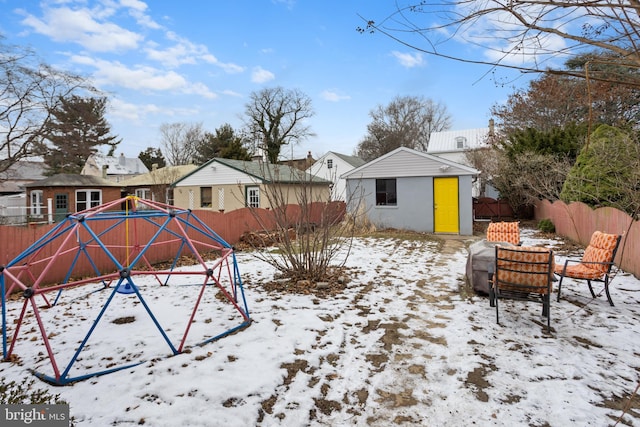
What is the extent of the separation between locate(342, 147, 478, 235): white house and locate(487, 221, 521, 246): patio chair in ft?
18.5

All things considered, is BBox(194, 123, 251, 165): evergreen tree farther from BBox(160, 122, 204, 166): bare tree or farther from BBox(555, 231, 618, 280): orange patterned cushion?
BBox(555, 231, 618, 280): orange patterned cushion

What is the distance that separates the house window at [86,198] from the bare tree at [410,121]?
2835 centimetres

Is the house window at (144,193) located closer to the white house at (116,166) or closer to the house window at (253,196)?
the white house at (116,166)

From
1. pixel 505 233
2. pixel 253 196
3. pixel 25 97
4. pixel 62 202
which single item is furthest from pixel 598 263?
pixel 62 202

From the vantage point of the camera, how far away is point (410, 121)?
40719mm

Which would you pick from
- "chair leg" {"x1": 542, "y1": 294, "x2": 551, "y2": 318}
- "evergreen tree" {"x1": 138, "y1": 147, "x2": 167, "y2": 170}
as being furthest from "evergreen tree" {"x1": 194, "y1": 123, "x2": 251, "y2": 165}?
"chair leg" {"x1": 542, "y1": 294, "x2": 551, "y2": 318}

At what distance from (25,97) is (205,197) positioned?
33.0ft

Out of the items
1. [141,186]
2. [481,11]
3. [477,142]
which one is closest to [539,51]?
[481,11]

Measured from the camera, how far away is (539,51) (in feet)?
5.68

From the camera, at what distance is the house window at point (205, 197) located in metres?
20.8

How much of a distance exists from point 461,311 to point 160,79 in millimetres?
21112

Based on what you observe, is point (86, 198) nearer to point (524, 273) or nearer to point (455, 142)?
point (524, 273)

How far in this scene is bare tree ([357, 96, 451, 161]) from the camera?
1594 inches

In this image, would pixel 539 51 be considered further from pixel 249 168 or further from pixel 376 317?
pixel 249 168
